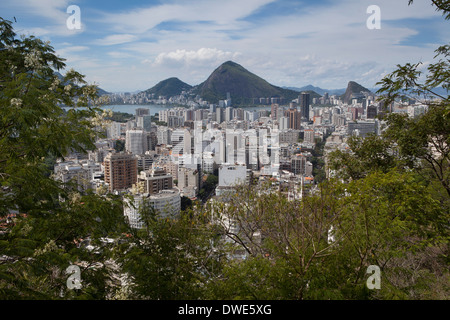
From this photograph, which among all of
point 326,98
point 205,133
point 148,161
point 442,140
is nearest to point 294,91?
point 326,98

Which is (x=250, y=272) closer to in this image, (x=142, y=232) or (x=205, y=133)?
(x=142, y=232)

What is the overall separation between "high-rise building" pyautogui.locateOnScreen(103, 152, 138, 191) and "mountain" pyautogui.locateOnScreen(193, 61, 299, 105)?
1208 cm

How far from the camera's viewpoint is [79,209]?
1909mm

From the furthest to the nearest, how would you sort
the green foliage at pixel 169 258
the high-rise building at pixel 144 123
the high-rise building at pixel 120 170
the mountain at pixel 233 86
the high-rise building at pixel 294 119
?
1. the high-rise building at pixel 294 119
2. the high-rise building at pixel 144 123
3. the mountain at pixel 233 86
4. the high-rise building at pixel 120 170
5. the green foliage at pixel 169 258

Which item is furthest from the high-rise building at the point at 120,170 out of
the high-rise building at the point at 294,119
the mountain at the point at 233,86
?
the high-rise building at the point at 294,119

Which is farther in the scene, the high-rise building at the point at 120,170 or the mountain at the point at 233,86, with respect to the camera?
the mountain at the point at 233,86

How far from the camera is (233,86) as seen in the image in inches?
1368

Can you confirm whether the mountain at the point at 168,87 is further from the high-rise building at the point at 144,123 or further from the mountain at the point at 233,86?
the high-rise building at the point at 144,123

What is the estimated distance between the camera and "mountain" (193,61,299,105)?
1199 inches

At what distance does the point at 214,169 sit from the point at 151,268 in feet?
60.2

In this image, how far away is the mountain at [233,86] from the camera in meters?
30.4

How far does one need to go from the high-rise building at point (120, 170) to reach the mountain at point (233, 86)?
39.6 feet

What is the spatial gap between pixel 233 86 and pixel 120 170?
822 inches
